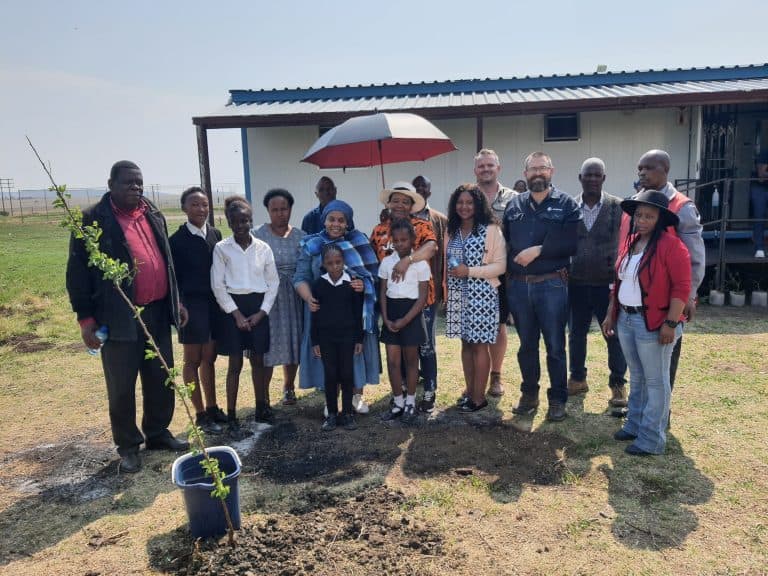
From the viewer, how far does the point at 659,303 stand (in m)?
3.56

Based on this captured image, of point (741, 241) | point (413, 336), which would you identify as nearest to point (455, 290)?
point (413, 336)

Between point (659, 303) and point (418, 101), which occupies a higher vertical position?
point (418, 101)

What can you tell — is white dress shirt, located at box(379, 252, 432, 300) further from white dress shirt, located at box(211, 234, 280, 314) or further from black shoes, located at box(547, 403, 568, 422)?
black shoes, located at box(547, 403, 568, 422)

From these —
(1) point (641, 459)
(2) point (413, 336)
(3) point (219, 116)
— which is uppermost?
(3) point (219, 116)

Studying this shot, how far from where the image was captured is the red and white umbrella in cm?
456

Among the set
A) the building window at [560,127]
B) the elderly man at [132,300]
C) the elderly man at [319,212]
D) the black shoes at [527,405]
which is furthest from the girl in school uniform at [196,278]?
the building window at [560,127]

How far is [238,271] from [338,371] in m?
1.13

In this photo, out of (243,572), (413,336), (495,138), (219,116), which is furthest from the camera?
(495,138)

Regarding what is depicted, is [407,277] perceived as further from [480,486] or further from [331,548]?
[331,548]

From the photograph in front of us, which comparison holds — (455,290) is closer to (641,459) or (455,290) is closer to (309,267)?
(309,267)

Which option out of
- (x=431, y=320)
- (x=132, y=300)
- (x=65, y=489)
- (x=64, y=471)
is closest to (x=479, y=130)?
(x=431, y=320)

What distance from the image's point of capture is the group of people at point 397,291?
12.1 ft

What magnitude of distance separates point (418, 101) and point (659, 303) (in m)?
8.08

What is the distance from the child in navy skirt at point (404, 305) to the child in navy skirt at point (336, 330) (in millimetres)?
226
